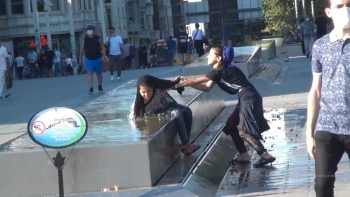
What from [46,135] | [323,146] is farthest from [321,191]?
[46,135]

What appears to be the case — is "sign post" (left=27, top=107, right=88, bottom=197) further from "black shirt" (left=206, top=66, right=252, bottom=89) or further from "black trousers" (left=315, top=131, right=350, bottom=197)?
"black shirt" (left=206, top=66, right=252, bottom=89)

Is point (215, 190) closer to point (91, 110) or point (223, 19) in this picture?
point (91, 110)

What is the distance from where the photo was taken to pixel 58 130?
23.2 ft

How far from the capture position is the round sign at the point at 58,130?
705 cm

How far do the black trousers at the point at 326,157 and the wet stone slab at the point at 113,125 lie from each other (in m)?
2.63

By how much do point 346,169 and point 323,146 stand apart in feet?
11.4

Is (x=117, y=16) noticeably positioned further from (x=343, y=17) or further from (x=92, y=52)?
(x=343, y=17)

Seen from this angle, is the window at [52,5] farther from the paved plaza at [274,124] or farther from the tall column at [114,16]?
the paved plaza at [274,124]

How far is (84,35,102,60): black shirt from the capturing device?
2014cm

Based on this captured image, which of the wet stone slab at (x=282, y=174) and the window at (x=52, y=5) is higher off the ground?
the window at (x=52, y=5)

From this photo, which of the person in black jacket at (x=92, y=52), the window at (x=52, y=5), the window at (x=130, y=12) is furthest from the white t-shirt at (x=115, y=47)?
the window at (x=130, y=12)

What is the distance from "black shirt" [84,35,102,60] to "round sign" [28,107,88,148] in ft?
43.1

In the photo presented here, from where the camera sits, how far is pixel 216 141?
1187 cm

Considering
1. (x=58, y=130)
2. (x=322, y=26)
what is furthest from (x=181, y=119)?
(x=322, y=26)
